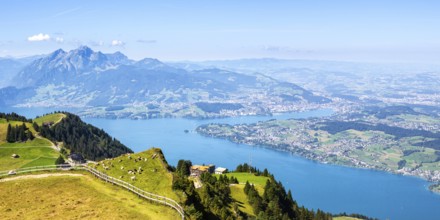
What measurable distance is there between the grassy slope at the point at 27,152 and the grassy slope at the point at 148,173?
5993 centimetres

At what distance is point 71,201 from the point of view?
1674 inches

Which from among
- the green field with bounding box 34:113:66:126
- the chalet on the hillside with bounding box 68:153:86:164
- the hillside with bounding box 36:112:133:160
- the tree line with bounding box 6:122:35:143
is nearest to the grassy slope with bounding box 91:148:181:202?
the chalet on the hillside with bounding box 68:153:86:164

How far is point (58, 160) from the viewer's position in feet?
370

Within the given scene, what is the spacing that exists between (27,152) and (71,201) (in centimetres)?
9023

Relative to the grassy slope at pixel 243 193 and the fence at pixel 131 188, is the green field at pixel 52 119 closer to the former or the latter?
A: the grassy slope at pixel 243 193

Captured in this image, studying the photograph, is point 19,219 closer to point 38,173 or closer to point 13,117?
point 38,173

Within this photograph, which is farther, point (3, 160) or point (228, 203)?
point (3, 160)

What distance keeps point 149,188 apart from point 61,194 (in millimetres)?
10347

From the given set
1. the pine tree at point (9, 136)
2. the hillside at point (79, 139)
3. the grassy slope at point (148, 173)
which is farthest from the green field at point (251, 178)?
the pine tree at point (9, 136)

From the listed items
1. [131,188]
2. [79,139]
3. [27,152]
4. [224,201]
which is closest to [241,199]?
[224,201]

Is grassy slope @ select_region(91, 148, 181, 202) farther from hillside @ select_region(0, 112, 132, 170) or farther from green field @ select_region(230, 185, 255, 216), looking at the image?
hillside @ select_region(0, 112, 132, 170)

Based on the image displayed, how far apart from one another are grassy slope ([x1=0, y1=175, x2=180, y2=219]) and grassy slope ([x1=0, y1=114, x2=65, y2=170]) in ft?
209

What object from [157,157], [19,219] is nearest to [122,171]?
[157,157]

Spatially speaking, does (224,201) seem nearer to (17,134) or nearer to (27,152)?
(27,152)
